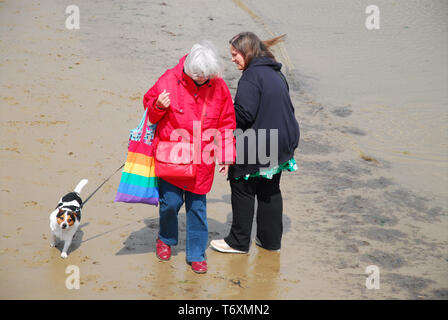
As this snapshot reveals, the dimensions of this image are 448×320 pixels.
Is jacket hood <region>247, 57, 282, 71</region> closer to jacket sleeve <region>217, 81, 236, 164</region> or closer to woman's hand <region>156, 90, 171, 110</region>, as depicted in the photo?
jacket sleeve <region>217, 81, 236, 164</region>

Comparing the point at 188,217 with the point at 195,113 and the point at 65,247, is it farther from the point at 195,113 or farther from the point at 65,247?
the point at 65,247

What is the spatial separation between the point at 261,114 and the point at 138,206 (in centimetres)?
167

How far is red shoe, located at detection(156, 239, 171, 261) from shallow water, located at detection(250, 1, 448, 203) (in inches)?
124

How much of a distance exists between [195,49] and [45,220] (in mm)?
2016

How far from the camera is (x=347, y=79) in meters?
8.94

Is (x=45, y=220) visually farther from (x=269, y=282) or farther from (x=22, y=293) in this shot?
(x=269, y=282)

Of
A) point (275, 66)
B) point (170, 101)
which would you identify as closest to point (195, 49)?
point (170, 101)

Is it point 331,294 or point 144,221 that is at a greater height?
point 144,221

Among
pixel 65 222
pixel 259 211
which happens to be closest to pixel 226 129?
pixel 259 211

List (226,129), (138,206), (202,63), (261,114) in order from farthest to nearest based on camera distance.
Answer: (138,206) → (261,114) → (226,129) → (202,63)

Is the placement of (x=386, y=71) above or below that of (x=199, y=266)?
above

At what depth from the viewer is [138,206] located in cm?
497

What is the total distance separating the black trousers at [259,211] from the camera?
13.8ft

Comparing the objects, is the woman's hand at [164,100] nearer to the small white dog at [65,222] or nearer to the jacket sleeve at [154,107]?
the jacket sleeve at [154,107]
